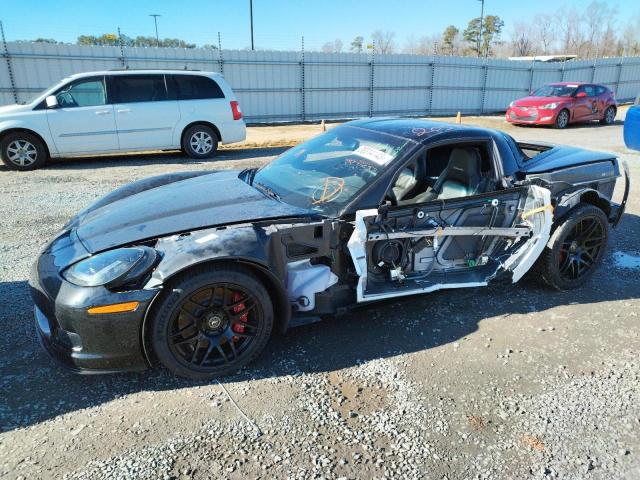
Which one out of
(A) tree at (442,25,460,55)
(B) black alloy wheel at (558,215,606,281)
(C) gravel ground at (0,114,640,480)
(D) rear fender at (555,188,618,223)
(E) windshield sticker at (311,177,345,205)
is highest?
(A) tree at (442,25,460,55)

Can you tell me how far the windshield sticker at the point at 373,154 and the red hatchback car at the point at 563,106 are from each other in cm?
1444

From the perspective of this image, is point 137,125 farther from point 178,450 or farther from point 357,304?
point 178,450

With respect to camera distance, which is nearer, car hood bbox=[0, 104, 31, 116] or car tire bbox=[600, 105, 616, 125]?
car hood bbox=[0, 104, 31, 116]

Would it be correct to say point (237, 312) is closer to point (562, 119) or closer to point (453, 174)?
point (453, 174)

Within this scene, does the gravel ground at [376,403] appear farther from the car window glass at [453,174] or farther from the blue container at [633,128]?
the blue container at [633,128]

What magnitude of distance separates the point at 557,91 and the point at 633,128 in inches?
324

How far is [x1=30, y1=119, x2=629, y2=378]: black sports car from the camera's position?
8.86 feet

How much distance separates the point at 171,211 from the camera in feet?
10.7

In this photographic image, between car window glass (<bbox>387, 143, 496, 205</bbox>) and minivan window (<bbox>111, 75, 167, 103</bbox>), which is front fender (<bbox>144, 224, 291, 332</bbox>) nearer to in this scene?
car window glass (<bbox>387, 143, 496, 205</bbox>)

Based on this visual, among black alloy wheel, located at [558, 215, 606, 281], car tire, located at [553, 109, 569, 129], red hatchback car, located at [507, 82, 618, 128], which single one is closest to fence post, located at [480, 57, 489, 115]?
red hatchback car, located at [507, 82, 618, 128]

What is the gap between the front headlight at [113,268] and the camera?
2631 millimetres

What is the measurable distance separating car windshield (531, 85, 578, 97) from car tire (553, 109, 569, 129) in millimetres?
714

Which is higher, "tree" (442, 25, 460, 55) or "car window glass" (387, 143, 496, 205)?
"tree" (442, 25, 460, 55)

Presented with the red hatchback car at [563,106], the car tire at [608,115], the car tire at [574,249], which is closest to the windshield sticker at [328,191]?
the car tire at [574,249]
